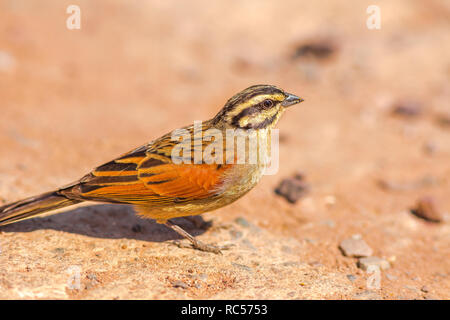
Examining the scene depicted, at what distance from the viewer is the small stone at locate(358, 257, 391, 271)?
5.92m

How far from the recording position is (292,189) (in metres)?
7.65

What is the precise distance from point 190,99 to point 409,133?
432 centimetres

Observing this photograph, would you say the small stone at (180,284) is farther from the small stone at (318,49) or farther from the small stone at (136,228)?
the small stone at (318,49)

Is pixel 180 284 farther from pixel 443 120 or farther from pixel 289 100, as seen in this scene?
pixel 443 120

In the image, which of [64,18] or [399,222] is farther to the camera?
[64,18]

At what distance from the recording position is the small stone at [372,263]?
233 inches

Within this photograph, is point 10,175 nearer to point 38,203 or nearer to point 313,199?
point 38,203

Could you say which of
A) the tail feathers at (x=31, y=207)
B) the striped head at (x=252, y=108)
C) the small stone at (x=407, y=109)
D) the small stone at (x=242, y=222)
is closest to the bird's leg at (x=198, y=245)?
the small stone at (x=242, y=222)

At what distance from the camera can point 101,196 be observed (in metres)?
5.59

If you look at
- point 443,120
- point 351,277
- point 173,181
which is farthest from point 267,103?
point 443,120

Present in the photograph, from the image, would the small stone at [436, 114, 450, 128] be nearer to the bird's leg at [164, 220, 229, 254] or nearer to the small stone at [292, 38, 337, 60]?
the small stone at [292, 38, 337, 60]

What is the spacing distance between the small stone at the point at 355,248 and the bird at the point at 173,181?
1502mm

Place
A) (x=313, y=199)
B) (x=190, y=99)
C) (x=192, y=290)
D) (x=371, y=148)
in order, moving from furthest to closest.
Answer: (x=190, y=99), (x=371, y=148), (x=313, y=199), (x=192, y=290)

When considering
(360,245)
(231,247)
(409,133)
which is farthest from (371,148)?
(231,247)
